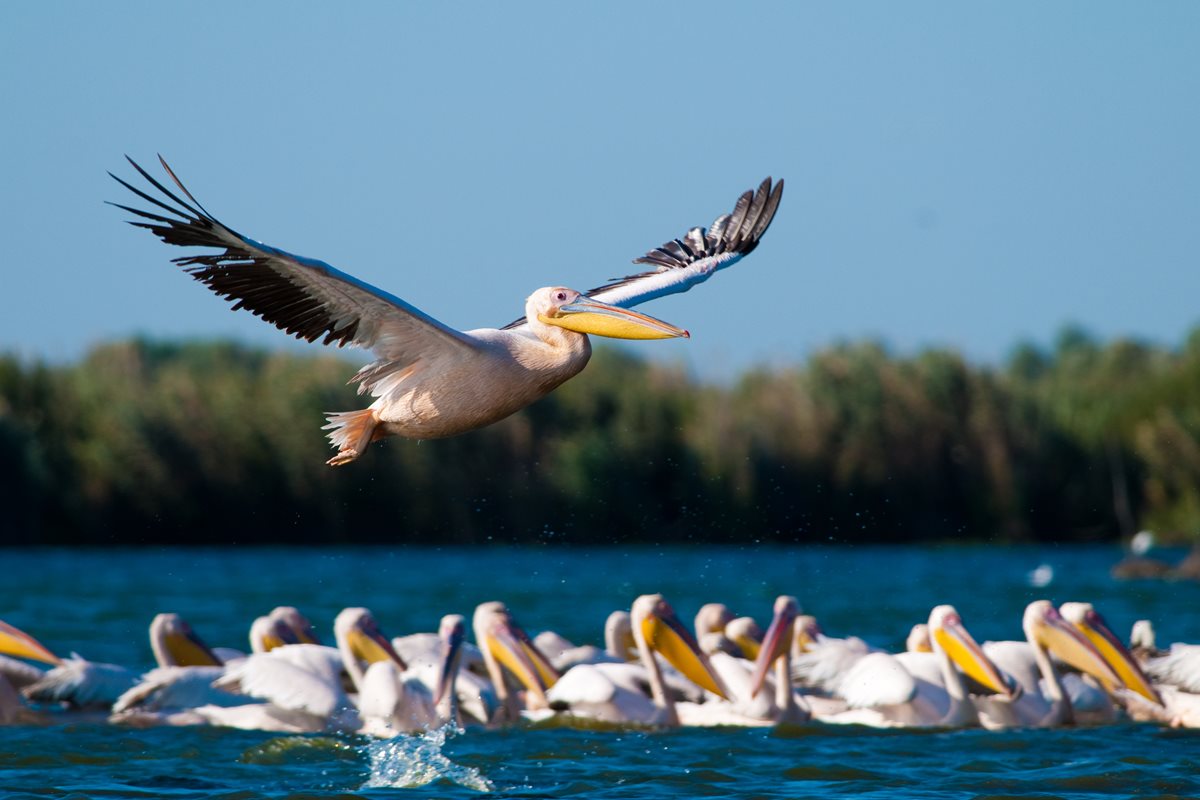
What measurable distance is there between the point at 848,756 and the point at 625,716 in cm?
123

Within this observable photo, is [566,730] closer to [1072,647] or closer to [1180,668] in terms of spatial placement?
A: [1072,647]

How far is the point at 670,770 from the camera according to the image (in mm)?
8031

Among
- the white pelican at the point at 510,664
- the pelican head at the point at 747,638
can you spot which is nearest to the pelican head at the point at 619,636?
the pelican head at the point at 747,638

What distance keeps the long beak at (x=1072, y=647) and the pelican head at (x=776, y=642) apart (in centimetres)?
132

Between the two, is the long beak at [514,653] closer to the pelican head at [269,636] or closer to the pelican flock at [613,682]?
the pelican flock at [613,682]

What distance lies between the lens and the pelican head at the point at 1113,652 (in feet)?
31.2

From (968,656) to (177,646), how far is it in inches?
164

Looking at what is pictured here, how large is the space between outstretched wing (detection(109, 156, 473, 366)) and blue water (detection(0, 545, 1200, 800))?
250 centimetres

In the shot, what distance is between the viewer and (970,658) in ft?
30.9

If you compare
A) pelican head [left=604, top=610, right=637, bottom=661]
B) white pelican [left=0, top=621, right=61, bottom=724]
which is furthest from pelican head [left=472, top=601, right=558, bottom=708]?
white pelican [left=0, top=621, right=61, bottom=724]

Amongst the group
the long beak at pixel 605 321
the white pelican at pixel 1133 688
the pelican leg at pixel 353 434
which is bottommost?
the white pelican at pixel 1133 688

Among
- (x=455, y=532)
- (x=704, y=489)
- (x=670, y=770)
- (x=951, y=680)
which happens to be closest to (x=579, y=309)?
(x=670, y=770)

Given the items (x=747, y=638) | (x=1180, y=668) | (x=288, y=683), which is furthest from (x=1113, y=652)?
(x=288, y=683)

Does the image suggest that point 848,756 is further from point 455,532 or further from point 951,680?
point 455,532
